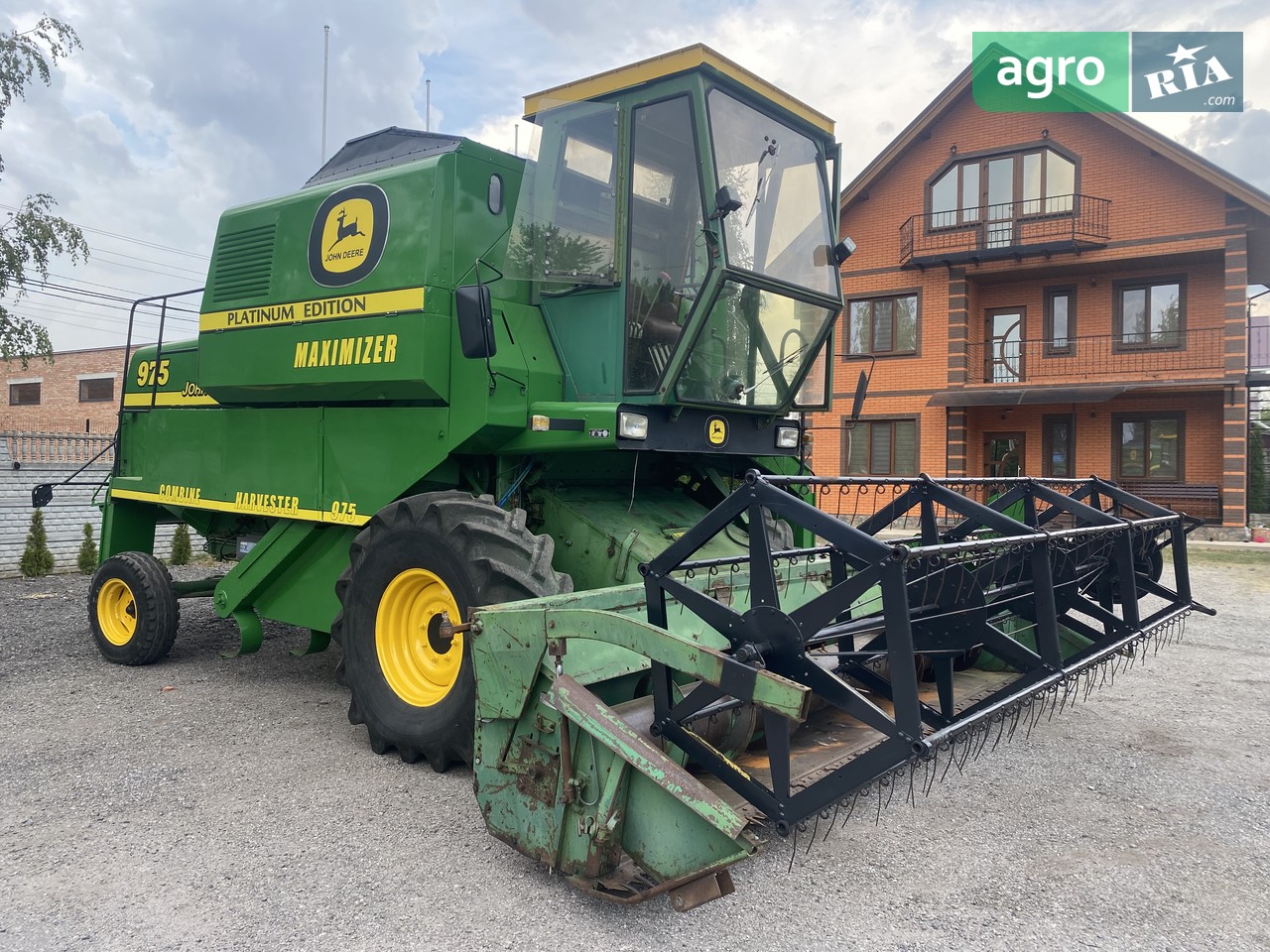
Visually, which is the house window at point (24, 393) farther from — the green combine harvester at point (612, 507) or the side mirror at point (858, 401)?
the side mirror at point (858, 401)

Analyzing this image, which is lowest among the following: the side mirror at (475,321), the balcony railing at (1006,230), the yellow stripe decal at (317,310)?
the side mirror at (475,321)

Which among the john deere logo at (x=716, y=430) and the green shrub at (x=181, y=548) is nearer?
the john deere logo at (x=716, y=430)

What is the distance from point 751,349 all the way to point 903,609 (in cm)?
245

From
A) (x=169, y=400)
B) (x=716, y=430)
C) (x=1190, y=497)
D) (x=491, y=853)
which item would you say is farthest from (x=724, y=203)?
(x=1190, y=497)

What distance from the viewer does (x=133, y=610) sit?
6469 mm

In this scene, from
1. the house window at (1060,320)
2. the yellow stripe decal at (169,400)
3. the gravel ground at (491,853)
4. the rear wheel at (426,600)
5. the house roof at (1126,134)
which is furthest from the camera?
the house window at (1060,320)

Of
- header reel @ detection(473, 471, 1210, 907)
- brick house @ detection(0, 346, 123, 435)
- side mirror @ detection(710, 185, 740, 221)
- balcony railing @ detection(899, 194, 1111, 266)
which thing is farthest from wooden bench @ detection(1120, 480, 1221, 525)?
brick house @ detection(0, 346, 123, 435)

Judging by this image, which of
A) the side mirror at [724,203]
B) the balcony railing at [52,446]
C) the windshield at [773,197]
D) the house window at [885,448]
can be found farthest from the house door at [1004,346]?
the side mirror at [724,203]

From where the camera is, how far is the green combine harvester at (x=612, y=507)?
2863 mm

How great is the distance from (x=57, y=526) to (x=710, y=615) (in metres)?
11.8

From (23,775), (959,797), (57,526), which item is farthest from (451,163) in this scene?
(57,526)

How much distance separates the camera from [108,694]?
5.61 metres

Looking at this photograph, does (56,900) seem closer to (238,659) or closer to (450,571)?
(450,571)

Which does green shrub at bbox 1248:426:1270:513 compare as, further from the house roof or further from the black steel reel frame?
the black steel reel frame
